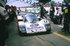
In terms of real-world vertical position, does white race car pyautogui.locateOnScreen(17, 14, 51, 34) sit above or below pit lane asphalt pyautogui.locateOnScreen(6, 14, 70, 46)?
above

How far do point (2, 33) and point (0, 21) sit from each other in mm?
376

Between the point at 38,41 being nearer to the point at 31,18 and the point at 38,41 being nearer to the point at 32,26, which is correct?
the point at 32,26

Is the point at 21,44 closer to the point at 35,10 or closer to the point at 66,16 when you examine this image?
the point at 66,16

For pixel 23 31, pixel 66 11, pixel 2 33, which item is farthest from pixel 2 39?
pixel 66 11

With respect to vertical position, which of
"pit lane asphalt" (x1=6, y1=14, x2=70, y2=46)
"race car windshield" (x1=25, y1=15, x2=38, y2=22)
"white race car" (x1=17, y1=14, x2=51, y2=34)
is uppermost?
"race car windshield" (x1=25, y1=15, x2=38, y2=22)

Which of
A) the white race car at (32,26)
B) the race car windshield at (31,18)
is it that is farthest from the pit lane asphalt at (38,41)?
the race car windshield at (31,18)

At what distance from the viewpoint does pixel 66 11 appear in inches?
279

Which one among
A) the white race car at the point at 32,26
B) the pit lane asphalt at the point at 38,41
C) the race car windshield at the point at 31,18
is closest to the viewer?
the pit lane asphalt at the point at 38,41

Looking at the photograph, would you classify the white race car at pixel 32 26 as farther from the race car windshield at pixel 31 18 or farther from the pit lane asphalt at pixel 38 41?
the pit lane asphalt at pixel 38 41

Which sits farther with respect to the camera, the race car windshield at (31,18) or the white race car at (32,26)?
the race car windshield at (31,18)

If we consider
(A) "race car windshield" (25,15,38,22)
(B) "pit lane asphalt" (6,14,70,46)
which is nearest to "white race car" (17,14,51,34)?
(A) "race car windshield" (25,15,38,22)

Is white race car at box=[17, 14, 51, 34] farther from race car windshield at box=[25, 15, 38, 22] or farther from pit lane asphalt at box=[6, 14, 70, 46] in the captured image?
→ pit lane asphalt at box=[6, 14, 70, 46]

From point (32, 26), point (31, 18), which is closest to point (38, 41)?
point (32, 26)

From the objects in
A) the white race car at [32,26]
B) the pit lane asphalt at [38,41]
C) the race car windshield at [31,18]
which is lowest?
the pit lane asphalt at [38,41]
